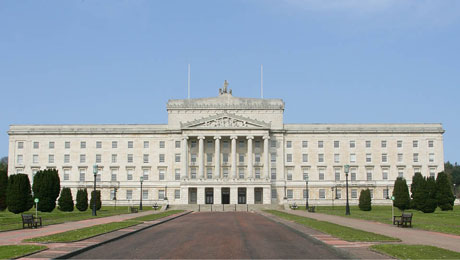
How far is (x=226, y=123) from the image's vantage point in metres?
106

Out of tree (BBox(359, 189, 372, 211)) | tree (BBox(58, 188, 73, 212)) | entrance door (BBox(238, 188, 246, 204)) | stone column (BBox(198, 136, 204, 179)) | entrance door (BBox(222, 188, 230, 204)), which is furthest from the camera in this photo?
entrance door (BBox(238, 188, 246, 204))

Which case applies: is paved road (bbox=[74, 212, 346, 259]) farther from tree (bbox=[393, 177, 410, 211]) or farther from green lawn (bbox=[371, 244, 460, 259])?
tree (bbox=[393, 177, 410, 211])

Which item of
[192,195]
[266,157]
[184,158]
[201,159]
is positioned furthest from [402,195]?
[192,195]

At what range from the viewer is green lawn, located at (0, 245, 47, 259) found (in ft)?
63.9

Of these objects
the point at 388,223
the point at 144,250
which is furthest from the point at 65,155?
the point at 144,250

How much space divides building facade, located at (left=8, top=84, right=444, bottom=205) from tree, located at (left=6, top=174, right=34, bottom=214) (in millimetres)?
47147

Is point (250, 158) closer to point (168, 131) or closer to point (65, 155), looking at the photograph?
point (168, 131)

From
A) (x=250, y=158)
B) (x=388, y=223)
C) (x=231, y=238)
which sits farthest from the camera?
(x=250, y=158)

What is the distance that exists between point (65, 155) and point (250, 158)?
4067 cm

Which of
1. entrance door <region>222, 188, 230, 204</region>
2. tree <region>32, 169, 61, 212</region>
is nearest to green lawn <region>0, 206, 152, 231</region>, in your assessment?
tree <region>32, 169, 61, 212</region>

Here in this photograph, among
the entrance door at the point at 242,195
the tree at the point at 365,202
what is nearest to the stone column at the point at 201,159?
the entrance door at the point at 242,195

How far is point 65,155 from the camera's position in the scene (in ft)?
363

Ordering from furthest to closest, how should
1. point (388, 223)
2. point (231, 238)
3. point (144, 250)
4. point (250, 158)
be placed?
1. point (250, 158)
2. point (388, 223)
3. point (231, 238)
4. point (144, 250)

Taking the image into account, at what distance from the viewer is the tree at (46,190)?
65.6 metres
